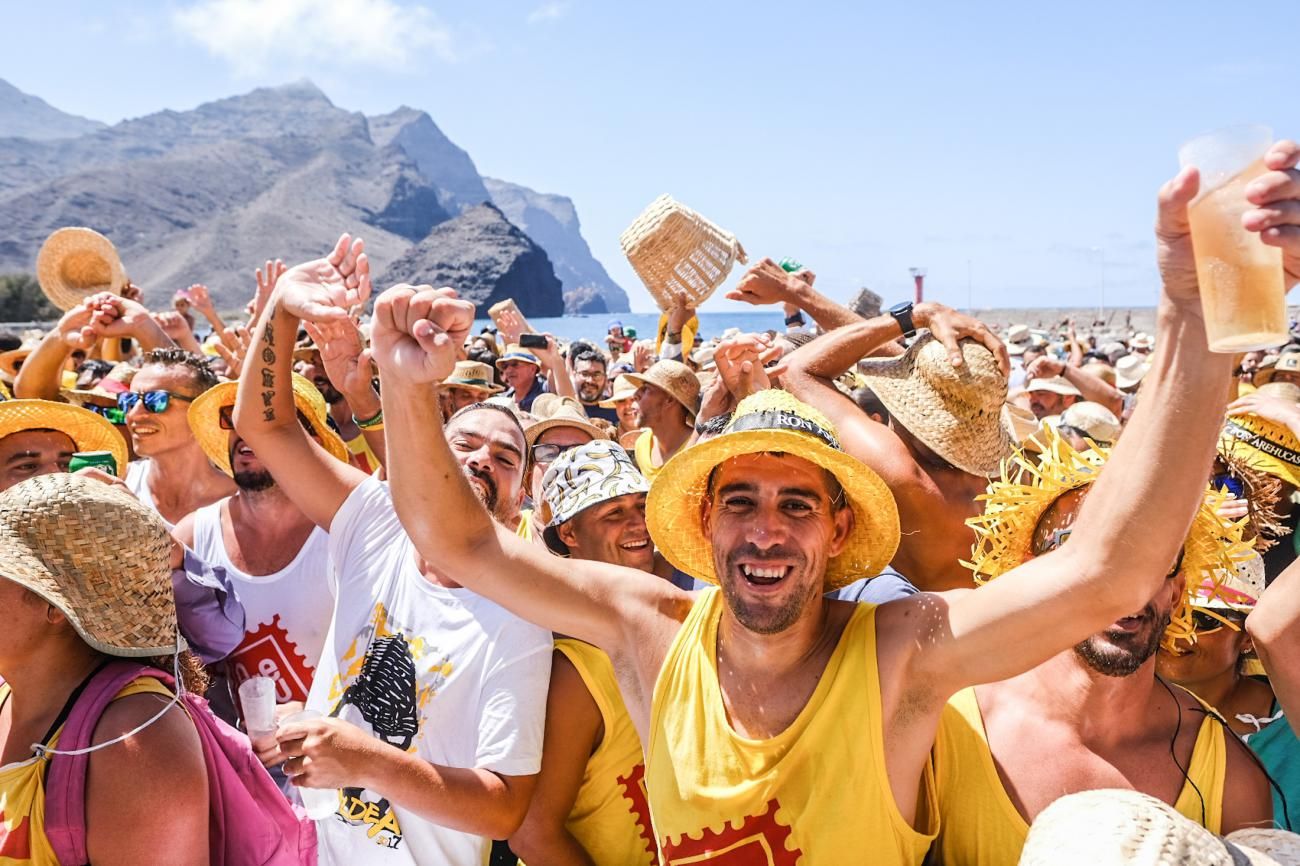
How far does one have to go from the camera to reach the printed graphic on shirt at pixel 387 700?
2.46 metres

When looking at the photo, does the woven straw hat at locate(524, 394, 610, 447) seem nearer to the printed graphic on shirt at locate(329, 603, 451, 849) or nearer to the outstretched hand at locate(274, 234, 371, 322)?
the outstretched hand at locate(274, 234, 371, 322)

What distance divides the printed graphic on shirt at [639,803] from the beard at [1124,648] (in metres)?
1.21

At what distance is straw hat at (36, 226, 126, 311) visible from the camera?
297 inches

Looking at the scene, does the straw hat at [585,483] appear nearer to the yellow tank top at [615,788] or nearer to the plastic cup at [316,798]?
the yellow tank top at [615,788]

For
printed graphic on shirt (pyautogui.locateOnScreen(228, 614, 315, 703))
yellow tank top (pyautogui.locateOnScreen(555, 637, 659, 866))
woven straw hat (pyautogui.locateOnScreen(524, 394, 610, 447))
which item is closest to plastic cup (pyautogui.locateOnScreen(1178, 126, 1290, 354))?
yellow tank top (pyautogui.locateOnScreen(555, 637, 659, 866))

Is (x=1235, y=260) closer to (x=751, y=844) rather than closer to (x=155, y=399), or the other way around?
(x=751, y=844)

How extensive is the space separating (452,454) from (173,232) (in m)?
150

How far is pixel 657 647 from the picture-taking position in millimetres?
A: 2328

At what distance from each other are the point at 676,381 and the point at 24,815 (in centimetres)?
360

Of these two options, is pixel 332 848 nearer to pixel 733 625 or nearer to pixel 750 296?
pixel 733 625

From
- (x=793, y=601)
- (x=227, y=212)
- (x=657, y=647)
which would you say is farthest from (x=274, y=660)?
(x=227, y=212)

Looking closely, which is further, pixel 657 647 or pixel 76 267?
pixel 76 267

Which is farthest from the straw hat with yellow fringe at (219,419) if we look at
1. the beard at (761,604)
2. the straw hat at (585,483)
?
the beard at (761,604)

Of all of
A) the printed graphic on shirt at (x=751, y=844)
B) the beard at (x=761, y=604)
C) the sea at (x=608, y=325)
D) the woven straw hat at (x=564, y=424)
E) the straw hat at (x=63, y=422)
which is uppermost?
the sea at (x=608, y=325)
